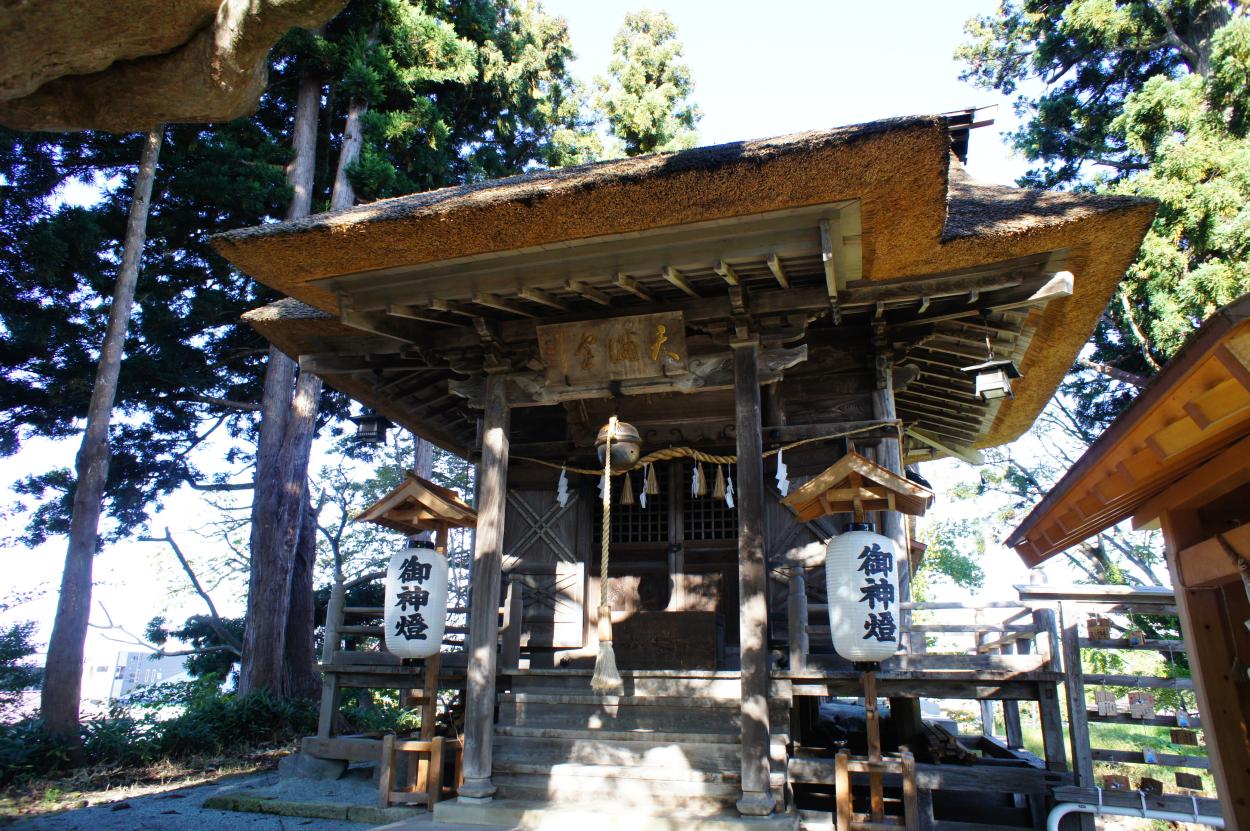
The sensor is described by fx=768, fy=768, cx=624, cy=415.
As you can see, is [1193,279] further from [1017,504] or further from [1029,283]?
[1017,504]

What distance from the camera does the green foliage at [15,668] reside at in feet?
40.4

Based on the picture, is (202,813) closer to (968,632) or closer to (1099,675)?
(968,632)

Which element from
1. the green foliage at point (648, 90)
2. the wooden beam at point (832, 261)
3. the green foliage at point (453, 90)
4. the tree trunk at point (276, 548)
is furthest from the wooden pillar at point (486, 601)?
the green foliage at point (648, 90)

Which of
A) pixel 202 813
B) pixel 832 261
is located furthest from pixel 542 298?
pixel 202 813

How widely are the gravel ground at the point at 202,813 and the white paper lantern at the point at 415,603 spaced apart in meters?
1.41

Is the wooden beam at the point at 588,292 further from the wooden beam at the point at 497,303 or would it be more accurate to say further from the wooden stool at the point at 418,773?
the wooden stool at the point at 418,773

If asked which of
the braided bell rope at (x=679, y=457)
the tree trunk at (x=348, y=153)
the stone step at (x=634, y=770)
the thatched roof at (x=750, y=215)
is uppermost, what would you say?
the tree trunk at (x=348, y=153)

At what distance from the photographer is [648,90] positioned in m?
17.0

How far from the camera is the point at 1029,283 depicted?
19.9 ft

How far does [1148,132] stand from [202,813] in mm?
17221

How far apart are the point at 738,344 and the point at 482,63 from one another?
509 inches

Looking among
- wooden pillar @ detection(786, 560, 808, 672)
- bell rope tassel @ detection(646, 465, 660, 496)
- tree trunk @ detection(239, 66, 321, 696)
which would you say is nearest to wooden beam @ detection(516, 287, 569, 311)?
bell rope tassel @ detection(646, 465, 660, 496)

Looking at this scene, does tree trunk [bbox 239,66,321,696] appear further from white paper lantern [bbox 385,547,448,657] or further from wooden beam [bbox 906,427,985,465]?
wooden beam [bbox 906,427,985,465]

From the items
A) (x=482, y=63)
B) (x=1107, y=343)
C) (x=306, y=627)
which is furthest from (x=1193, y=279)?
(x=306, y=627)
